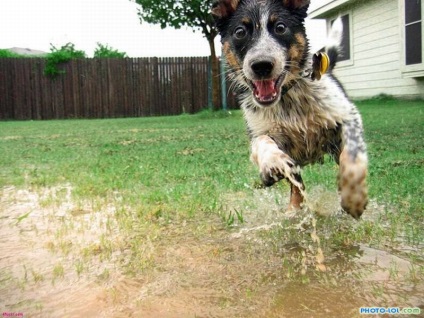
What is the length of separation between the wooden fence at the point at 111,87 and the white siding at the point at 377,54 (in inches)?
229

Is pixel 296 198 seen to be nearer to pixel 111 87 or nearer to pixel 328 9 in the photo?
pixel 328 9

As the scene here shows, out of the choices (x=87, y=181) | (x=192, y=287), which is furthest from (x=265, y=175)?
(x=87, y=181)

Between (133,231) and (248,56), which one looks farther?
(248,56)

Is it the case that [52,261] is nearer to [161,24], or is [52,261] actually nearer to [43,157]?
[43,157]

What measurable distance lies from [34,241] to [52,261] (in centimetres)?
47

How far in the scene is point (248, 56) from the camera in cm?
353

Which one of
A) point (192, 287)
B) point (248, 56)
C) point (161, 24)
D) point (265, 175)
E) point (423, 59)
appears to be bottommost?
point (192, 287)

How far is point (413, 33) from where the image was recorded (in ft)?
46.2

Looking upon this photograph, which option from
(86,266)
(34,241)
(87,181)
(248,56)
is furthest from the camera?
(87,181)

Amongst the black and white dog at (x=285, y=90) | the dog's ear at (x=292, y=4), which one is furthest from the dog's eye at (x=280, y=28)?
the dog's ear at (x=292, y=4)

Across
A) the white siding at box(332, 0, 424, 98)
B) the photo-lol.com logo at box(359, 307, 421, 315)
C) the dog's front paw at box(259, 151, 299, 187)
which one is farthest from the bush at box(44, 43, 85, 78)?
the photo-lol.com logo at box(359, 307, 421, 315)

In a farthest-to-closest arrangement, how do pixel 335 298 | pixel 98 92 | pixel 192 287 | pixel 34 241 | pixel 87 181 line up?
pixel 98 92 < pixel 87 181 < pixel 34 241 < pixel 192 287 < pixel 335 298

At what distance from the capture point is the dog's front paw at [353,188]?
119 inches

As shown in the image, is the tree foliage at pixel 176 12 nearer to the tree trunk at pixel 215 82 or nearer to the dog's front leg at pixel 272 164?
the tree trunk at pixel 215 82
